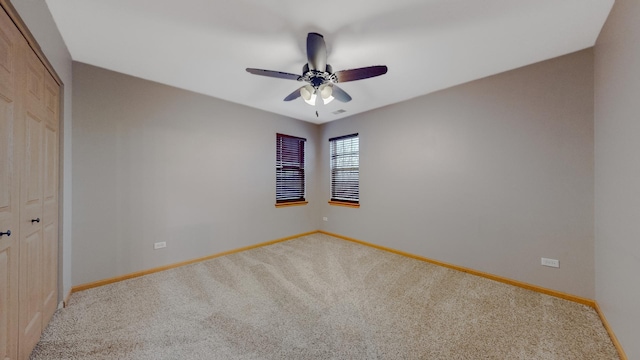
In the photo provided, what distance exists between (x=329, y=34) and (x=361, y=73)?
1.46 feet

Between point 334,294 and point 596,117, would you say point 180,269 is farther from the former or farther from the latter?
point 596,117

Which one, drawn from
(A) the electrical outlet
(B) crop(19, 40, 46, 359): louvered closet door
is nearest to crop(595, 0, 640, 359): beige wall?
(A) the electrical outlet

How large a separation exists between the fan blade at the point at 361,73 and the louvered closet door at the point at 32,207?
227 cm

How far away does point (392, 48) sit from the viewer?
2.20m

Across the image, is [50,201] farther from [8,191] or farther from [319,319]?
[319,319]

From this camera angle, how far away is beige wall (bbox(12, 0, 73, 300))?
1569 millimetres

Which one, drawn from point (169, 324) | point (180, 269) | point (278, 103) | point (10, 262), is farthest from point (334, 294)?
point (278, 103)

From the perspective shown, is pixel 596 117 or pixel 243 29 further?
pixel 596 117

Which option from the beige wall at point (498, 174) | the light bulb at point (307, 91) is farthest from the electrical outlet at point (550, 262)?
the light bulb at point (307, 91)

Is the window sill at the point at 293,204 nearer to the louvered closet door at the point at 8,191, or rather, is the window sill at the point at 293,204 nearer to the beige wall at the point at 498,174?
the beige wall at the point at 498,174

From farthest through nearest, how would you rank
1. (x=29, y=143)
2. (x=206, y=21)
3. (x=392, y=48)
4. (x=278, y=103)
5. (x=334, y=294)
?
(x=278, y=103)
(x=334, y=294)
(x=392, y=48)
(x=206, y=21)
(x=29, y=143)

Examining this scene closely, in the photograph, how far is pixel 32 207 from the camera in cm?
156

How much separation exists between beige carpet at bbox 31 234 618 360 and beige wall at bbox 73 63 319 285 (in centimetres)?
46

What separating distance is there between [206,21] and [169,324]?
2.59m
